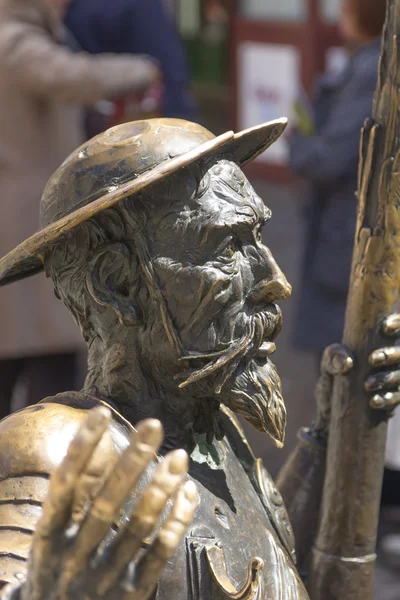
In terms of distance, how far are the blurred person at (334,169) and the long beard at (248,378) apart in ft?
7.15

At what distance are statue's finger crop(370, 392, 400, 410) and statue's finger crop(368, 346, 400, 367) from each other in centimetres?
6

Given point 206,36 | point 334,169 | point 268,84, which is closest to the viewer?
point 334,169

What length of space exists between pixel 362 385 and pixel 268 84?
8.11 meters

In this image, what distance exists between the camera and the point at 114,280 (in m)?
2.06

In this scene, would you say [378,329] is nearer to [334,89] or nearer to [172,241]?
[172,241]

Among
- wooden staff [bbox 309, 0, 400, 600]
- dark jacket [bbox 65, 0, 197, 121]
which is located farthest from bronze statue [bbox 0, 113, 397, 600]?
dark jacket [bbox 65, 0, 197, 121]

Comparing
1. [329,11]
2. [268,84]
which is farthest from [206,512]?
[268,84]

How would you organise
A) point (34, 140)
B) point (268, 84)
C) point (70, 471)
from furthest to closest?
point (268, 84)
point (34, 140)
point (70, 471)

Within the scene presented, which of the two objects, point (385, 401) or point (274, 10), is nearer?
point (385, 401)

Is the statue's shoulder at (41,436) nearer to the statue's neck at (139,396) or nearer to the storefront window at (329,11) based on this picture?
the statue's neck at (139,396)

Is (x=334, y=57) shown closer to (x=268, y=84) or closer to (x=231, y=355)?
(x=268, y=84)

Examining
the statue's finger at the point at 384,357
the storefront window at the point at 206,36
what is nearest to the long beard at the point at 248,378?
the statue's finger at the point at 384,357

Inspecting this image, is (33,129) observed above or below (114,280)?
above

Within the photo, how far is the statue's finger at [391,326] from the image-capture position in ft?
7.73
